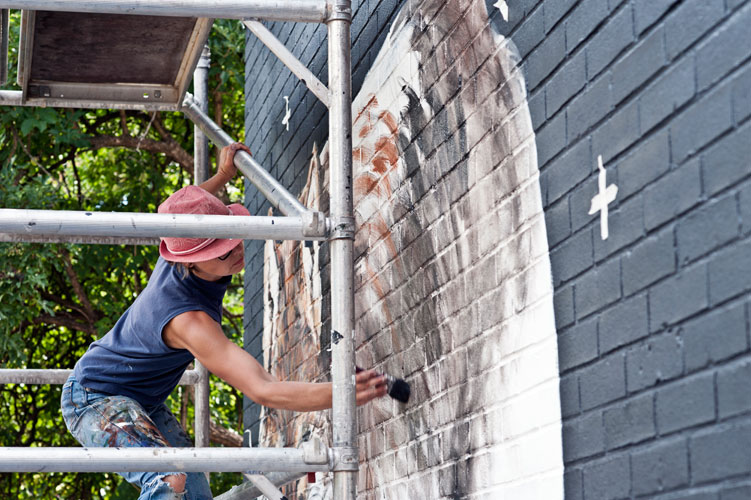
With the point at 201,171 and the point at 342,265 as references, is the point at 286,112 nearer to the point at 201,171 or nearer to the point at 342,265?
the point at 201,171

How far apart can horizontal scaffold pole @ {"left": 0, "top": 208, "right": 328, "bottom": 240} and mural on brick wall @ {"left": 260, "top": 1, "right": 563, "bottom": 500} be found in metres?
0.64

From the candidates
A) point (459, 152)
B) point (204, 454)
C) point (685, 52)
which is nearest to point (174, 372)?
point (204, 454)

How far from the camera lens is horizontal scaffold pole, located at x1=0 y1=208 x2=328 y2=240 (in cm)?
254

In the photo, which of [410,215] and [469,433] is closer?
[469,433]

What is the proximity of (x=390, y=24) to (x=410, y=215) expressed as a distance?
32.5 inches

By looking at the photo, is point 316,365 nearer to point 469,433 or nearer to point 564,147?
point 469,433

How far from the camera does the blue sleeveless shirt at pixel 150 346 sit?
306 cm

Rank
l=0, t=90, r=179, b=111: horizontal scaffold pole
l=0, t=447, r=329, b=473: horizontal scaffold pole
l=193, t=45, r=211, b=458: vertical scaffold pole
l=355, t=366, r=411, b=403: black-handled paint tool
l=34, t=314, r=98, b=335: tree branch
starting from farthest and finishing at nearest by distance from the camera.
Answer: l=34, t=314, r=98, b=335: tree branch
l=193, t=45, r=211, b=458: vertical scaffold pole
l=0, t=90, r=179, b=111: horizontal scaffold pole
l=355, t=366, r=411, b=403: black-handled paint tool
l=0, t=447, r=329, b=473: horizontal scaffold pole

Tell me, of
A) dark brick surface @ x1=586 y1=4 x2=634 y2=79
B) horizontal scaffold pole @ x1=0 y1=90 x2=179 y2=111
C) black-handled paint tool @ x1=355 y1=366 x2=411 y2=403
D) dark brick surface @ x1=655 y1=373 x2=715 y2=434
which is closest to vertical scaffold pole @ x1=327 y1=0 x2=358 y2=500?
black-handled paint tool @ x1=355 y1=366 x2=411 y2=403

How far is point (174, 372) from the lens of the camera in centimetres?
341

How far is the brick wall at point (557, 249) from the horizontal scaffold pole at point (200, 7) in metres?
0.55

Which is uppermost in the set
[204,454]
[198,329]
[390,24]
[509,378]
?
[390,24]

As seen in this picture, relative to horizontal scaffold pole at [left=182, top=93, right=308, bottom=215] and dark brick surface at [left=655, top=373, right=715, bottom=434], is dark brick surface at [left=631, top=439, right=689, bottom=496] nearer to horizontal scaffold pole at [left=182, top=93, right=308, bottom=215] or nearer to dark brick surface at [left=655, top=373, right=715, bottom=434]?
dark brick surface at [left=655, top=373, right=715, bottom=434]

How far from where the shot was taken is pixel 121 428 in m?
3.21
